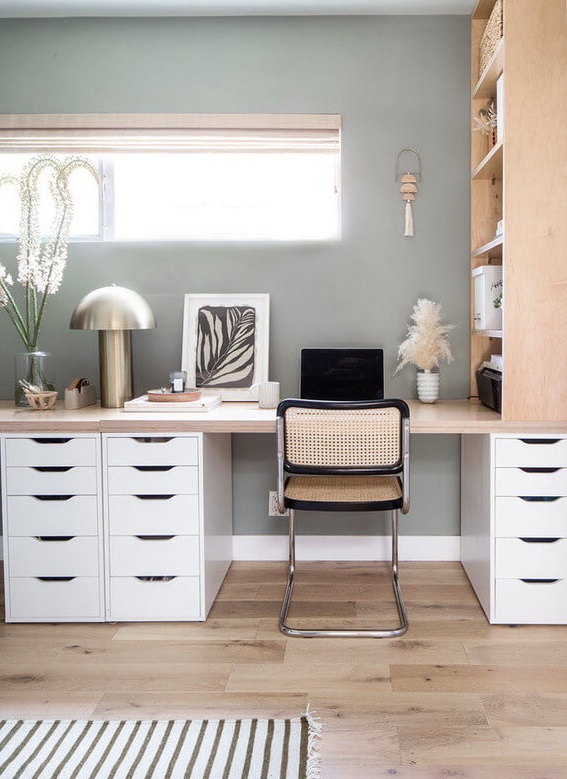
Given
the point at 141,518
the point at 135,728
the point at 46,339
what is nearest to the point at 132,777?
the point at 135,728

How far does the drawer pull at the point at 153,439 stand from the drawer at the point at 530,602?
131 cm

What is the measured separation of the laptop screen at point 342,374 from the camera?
10.3 ft

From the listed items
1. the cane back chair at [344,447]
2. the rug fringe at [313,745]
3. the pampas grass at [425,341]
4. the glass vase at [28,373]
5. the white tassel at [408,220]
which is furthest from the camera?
the white tassel at [408,220]

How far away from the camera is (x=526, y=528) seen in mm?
2658

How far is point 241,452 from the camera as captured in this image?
3.42 m

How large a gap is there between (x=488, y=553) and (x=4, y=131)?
276 cm

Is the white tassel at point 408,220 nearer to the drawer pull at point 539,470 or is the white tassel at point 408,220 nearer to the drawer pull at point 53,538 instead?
the drawer pull at point 539,470

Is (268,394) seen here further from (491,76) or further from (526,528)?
(491,76)

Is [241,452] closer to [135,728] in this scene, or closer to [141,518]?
[141,518]

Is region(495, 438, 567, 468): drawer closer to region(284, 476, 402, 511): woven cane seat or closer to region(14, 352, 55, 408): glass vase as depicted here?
region(284, 476, 402, 511): woven cane seat

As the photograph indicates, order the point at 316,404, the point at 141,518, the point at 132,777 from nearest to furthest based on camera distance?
the point at 132,777 → the point at 316,404 → the point at 141,518

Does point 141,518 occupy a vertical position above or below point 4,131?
below

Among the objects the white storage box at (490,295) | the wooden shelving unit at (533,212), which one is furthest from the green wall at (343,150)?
the wooden shelving unit at (533,212)

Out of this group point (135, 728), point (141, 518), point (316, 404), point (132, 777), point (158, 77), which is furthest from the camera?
point (158, 77)
